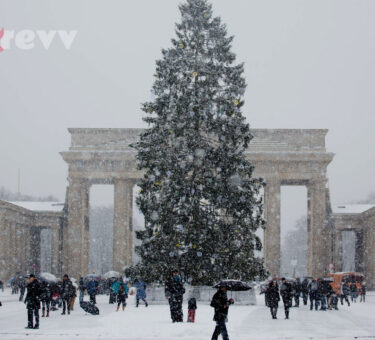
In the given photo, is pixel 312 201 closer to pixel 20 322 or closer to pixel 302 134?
pixel 302 134

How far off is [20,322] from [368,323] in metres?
11.4

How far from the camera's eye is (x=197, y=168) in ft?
107

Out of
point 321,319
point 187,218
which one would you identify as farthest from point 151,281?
point 321,319

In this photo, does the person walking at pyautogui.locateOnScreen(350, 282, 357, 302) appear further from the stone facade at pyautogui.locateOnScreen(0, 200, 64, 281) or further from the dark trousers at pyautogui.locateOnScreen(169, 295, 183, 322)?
the stone facade at pyautogui.locateOnScreen(0, 200, 64, 281)

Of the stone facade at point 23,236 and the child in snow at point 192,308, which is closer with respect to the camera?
the child in snow at point 192,308

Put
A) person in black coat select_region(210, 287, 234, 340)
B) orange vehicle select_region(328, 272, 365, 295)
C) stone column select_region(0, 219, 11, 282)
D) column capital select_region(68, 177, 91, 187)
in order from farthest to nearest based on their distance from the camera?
column capital select_region(68, 177, 91, 187)
stone column select_region(0, 219, 11, 282)
orange vehicle select_region(328, 272, 365, 295)
person in black coat select_region(210, 287, 234, 340)

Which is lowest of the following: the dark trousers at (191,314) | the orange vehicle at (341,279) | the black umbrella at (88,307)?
the orange vehicle at (341,279)

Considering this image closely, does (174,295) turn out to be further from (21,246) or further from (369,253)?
(21,246)

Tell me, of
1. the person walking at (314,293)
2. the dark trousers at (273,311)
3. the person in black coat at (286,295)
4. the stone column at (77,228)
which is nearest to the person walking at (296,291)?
the person walking at (314,293)

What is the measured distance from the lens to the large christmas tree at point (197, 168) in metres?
32.2

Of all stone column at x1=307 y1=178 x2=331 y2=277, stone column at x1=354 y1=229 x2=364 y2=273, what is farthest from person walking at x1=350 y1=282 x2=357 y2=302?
stone column at x1=354 y1=229 x2=364 y2=273

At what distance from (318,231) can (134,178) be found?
1663 centimetres

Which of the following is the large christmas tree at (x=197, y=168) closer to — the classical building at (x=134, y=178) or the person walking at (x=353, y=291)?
the person walking at (x=353, y=291)

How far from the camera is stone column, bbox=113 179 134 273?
2549 inches
